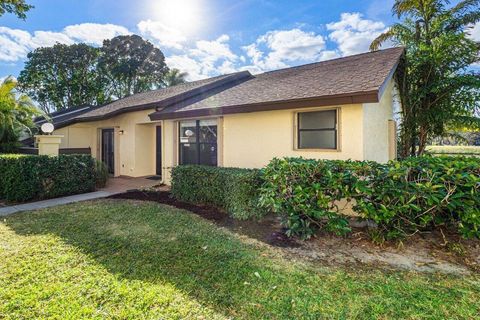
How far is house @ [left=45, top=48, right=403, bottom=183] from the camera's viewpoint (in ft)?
21.4

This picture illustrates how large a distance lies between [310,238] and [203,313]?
2.85 metres

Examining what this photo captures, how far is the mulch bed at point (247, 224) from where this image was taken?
201 inches

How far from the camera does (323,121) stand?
7.03m

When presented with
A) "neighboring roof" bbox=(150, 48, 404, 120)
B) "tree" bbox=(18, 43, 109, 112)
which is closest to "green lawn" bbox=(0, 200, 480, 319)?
"neighboring roof" bbox=(150, 48, 404, 120)

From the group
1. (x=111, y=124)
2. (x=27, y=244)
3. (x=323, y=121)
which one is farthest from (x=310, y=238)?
(x=111, y=124)

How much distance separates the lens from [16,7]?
10844 millimetres

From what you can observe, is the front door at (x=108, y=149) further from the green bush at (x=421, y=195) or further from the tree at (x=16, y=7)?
the green bush at (x=421, y=195)

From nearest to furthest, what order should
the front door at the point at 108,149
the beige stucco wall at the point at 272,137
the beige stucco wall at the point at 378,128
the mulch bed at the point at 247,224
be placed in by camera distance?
the mulch bed at the point at 247,224, the beige stucco wall at the point at 272,137, the beige stucco wall at the point at 378,128, the front door at the point at 108,149

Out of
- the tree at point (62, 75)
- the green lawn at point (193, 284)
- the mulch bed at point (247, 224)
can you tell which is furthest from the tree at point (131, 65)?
the green lawn at point (193, 284)

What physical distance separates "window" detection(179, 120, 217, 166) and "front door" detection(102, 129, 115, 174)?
565 cm

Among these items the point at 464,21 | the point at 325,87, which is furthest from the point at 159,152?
the point at 464,21

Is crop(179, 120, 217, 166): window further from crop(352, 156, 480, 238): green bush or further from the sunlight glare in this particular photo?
crop(352, 156, 480, 238): green bush

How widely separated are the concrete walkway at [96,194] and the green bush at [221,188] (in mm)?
2797

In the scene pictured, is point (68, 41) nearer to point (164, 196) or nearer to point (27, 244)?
point (164, 196)
